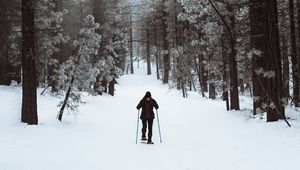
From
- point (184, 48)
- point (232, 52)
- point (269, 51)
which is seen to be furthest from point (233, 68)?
point (184, 48)

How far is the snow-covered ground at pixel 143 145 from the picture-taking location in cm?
929

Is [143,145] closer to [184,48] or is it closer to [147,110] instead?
[147,110]

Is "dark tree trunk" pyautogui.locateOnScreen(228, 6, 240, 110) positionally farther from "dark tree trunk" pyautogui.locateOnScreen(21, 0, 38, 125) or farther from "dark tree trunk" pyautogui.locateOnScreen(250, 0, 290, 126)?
"dark tree trunk" pyautogui.locateOnScreen(21, 0, 38, 125)

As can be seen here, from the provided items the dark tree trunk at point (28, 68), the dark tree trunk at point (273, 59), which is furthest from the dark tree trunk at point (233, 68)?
the dark tree trunk at point (28, 68)

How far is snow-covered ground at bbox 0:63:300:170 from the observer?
30.5ft

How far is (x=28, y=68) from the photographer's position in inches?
525

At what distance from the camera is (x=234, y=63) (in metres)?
18.5

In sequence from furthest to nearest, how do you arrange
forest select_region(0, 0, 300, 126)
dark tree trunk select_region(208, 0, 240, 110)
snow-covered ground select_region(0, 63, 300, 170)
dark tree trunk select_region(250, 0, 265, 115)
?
dark tree trunk select_region(208, 0, 240, 110) < dark tree trunk select_region(250, 0, 265, 115) < forest select_region(0, 0, 300, 126) < snow-covered ground select_region(0, 63, 300, 170)

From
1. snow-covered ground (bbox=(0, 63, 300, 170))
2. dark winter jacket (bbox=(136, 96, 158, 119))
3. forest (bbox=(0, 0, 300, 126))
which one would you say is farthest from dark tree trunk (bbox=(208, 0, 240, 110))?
dark winter jacket (bbox=(136, 96, 158, 119))

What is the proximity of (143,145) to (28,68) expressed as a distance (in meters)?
4.99

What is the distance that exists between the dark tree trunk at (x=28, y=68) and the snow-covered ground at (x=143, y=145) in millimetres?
533

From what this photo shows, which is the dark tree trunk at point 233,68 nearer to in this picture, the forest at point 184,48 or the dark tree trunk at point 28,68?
the forest at point 184,48

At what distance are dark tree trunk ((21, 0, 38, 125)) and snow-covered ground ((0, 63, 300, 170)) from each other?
0.53 metres

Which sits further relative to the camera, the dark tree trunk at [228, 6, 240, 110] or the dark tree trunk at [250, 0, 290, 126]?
the dark tree trunk at [228, 6, 240, 110]
